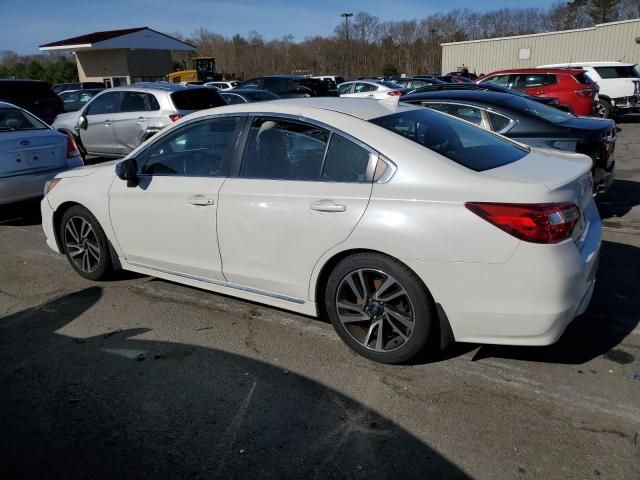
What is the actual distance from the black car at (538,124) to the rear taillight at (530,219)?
3.64m

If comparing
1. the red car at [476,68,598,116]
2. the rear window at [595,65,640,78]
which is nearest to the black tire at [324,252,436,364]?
the red car at [476,68,598,116]

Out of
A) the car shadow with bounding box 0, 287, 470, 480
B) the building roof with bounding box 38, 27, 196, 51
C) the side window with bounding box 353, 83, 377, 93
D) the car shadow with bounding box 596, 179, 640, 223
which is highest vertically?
the building roof with bounding box 38, 27, 196, 51

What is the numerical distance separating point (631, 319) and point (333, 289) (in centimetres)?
219

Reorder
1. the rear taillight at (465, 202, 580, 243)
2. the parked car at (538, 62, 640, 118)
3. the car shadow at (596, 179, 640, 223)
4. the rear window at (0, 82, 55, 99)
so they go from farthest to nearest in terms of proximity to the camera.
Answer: the parked car at (538, 62, 640, 118) < the rear window at (0, 82, 55, 99) < the car shadow at (596, 179, 640, 223) < the rear taillight at (465, 202, 580, 243)

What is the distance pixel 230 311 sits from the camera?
170 inches

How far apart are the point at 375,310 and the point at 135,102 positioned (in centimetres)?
865

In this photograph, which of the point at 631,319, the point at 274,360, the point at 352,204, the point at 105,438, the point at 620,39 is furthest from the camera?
the point at 620,39

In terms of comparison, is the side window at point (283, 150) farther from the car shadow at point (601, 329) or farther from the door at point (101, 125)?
the door at point (101, 125)

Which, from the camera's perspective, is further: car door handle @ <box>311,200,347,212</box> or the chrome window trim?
the chrome window trim

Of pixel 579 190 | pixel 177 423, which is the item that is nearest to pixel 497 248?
pixel 579 190

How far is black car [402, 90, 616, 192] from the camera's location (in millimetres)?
6184

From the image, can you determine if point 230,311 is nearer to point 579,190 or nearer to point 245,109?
point 245,109

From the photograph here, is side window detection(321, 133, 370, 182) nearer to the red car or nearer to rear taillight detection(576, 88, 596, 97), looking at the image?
the red car

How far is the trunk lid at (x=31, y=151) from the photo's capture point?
6.99 metres
